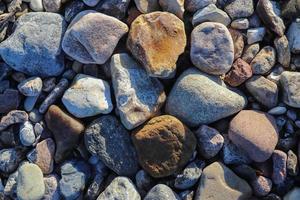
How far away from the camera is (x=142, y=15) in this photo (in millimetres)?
1466

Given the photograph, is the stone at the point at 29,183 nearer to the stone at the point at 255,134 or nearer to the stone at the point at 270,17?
the stone at the point at 255,134

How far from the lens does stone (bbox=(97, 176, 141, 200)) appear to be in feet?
4.75

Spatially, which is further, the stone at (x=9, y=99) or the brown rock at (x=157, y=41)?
the stone at (x=9, y=99)

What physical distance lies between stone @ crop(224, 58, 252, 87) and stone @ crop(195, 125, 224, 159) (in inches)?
7.0

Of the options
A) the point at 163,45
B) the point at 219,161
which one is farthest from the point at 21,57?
the point at 219,161

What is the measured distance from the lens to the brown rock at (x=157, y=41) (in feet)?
4.66

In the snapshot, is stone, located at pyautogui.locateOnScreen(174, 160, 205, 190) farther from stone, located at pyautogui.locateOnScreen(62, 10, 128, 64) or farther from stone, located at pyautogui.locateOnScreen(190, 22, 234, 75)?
stone, located at pyautogui.locateOnScreen(62, 10, 128, 64)

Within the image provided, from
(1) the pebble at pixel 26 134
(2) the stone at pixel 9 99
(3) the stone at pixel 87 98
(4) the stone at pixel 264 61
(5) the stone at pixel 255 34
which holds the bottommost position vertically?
(1) the pebble at pixel 26 134

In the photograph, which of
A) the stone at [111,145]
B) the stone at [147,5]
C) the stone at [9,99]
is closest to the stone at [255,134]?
the stone at [111,145]

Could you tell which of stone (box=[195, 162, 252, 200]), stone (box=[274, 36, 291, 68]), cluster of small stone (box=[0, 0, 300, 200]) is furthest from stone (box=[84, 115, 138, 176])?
stone (box=[274, 36, 291, 68])

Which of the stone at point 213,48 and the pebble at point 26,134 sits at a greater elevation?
the stone at point 213,48

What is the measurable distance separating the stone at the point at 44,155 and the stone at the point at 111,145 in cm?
14

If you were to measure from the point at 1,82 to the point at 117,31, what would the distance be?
0.46m

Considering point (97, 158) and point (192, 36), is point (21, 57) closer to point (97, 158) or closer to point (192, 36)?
point (97, 158)
